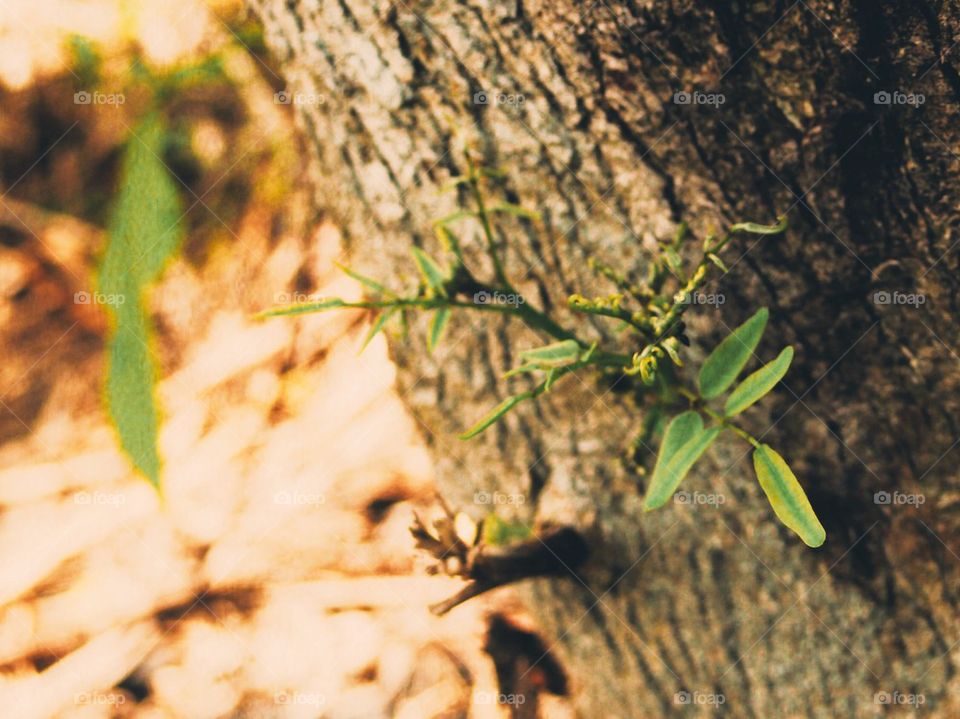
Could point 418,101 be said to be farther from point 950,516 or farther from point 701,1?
point 950,516

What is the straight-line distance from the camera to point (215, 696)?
4.76 ft

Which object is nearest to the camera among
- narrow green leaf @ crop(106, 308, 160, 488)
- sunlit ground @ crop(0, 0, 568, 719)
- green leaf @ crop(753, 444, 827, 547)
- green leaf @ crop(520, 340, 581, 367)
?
green leaf @ crop(753, 444, 827, 547)

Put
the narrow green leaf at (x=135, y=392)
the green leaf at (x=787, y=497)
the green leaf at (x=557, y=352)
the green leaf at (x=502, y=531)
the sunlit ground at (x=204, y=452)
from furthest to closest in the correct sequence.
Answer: the sunlit ground at (x=204, y=452) < the narrow green leaf at (x=135, y=392) < the green leaf at (x=502, y=531) < the green leaf at (x=557, y=352) < the green leaf at (x=787, y=497)

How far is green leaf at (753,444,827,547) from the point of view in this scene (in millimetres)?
489

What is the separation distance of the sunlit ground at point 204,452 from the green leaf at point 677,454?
2.64ft

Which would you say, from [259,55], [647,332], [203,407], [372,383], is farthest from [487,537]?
[259,55]

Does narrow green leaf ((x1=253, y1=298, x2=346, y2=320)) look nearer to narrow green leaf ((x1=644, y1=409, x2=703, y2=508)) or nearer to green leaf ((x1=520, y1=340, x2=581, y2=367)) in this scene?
green leaf ((x1=520, y1=340, x2=581, y2=367))

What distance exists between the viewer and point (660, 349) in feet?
1.69

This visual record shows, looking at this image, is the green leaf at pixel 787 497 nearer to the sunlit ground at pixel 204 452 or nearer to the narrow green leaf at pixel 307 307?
the narrow green leaf at pixel 307 307

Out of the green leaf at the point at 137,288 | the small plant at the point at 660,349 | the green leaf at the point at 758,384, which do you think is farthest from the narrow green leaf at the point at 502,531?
the green leaf at the point at 137,288

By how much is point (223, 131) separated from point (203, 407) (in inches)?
28.6

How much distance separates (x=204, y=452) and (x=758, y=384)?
146 cm

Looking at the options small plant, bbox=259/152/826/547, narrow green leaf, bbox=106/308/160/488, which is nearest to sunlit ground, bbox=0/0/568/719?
narrow green leaf, bbox=106/308/160/488

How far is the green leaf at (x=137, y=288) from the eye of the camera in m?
1.23
